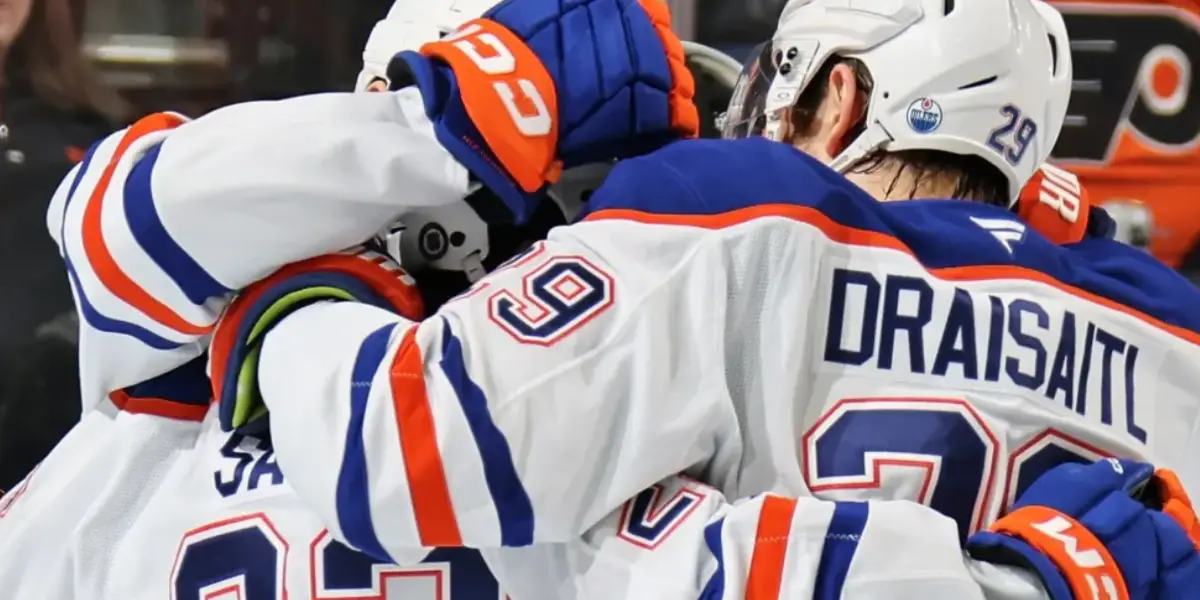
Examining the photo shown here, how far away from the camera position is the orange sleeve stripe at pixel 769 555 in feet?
2.23

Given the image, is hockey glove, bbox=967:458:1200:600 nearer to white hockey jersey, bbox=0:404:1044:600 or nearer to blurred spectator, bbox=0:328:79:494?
white hockey jersey, bbox=0:404:1044:600

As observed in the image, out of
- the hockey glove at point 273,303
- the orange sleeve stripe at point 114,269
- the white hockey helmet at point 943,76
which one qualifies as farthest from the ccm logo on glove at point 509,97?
the white hockey helmet at point 943,76

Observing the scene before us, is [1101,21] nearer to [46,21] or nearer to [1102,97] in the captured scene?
[1102,97]

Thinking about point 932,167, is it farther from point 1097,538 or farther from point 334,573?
point 334,573

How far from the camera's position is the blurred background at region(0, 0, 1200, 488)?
183 cm

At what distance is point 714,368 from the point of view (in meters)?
0.72

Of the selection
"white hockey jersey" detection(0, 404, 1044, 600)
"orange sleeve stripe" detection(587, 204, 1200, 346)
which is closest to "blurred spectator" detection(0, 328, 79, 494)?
"white hockey jersey" detection(0, 404, 1044, 600)

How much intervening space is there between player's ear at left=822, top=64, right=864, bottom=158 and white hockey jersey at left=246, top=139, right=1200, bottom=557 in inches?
7.5

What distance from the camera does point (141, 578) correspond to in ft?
2.83

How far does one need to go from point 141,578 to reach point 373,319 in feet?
0.96

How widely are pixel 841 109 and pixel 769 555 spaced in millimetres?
485

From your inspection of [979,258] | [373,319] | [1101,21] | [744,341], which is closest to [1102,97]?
[1101,21]

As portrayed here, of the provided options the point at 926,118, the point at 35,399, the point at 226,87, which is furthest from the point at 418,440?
the point at 226,87

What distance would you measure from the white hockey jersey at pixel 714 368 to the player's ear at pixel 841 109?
0.62 feet
